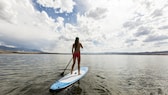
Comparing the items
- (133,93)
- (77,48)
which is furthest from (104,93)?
(77,48)

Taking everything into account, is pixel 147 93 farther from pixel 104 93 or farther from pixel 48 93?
pixel 48 93

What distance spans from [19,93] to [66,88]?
142 inches

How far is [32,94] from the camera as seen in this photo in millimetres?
7730

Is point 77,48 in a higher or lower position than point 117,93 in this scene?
higher

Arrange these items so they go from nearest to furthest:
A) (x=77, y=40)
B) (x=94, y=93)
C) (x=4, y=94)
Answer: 1. (x=4, y=94)
2. (x=94, y=93)
3. (x=77, y=40)

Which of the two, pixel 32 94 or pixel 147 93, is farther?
pixel 147 93

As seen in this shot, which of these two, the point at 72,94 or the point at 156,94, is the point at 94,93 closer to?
the point at 72,94

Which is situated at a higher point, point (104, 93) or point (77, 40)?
point (77, 40)

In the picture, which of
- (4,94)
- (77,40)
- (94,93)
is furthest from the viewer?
(77,40)

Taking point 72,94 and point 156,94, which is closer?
point 72,94

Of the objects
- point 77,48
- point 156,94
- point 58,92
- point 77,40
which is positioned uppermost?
point 77,40

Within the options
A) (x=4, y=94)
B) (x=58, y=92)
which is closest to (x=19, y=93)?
(x=4, y=94)

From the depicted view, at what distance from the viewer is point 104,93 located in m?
8.67

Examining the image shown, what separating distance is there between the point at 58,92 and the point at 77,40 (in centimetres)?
561
